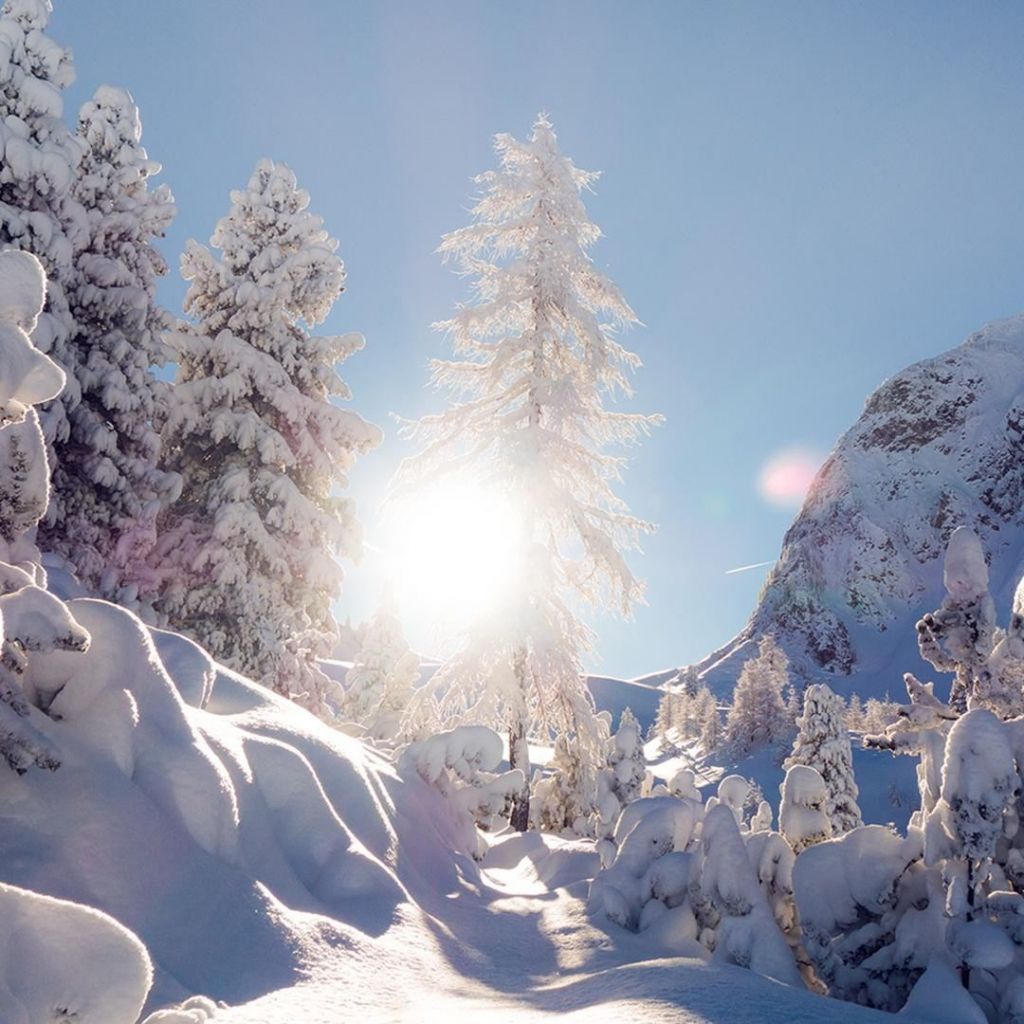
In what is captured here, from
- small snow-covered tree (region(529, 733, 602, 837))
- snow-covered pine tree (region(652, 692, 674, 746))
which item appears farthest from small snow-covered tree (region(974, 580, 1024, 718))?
snow-covered pine tree (region(652, 692, 674, 746))

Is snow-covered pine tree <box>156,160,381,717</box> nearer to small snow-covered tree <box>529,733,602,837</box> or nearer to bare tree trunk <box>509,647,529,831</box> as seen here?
bare tree trunk <box>509,647,529,831</box>

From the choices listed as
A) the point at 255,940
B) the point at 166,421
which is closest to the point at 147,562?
the point at 166,421

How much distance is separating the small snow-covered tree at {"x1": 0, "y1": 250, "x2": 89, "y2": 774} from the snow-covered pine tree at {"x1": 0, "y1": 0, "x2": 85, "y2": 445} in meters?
7.98

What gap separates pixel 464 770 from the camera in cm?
838

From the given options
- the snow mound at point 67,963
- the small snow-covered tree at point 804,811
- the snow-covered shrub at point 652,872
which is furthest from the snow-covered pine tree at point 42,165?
the small snow-covered tree at point 804,811

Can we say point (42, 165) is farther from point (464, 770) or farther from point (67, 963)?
point (67, 963)

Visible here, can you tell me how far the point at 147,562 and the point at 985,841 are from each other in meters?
12.4

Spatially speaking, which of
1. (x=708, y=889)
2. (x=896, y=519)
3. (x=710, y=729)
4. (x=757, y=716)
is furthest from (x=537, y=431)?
(x=896, y=519)

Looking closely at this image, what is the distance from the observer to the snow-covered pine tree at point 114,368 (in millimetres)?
11234

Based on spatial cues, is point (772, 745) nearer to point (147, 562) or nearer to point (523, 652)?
point (523, 652)

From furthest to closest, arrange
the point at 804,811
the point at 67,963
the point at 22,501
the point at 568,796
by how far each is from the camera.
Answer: the point at 568,796 < the point at 804,811 < the point at 22,501 < the point at 67,963

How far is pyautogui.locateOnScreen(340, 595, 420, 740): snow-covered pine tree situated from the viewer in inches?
845

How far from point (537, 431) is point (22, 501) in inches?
396

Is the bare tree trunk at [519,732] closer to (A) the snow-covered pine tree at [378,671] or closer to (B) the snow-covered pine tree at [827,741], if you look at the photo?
(A) the snow-covered pine tree at [378,671]
